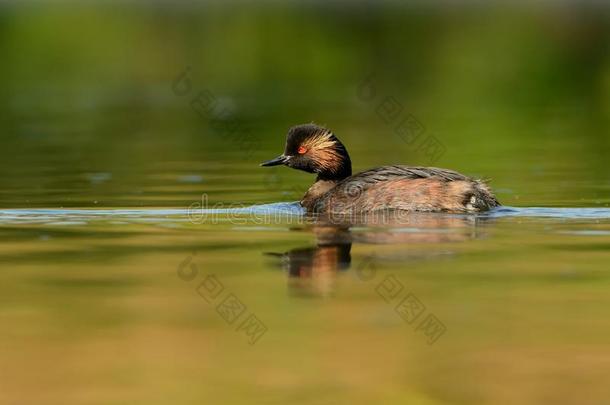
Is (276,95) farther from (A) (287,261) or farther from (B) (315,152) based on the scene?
(A) (287,261)

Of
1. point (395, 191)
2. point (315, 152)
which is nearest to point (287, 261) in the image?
point (395, 191)

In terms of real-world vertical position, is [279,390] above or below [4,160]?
below

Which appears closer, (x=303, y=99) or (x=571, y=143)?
(x=571, y=143)

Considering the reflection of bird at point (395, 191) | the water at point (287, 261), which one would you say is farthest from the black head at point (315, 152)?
the water at point (287, 261)

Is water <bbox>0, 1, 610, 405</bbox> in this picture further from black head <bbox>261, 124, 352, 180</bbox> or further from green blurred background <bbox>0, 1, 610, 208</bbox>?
black head <bbox>261, 124, 352, 180</bbox>

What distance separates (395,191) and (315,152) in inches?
65.1

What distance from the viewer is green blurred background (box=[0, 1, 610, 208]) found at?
58.8 ft

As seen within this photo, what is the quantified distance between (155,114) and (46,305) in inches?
785

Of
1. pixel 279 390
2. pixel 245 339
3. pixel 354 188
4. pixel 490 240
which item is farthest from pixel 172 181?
pixel 279 390

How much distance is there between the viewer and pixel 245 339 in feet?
28.5

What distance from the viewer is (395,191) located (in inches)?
548

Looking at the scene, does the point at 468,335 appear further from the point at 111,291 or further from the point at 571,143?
the point at 571,143

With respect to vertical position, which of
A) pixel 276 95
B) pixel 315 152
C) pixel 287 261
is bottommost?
pixel 287 261

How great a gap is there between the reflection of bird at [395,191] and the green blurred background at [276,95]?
1.00 metres
